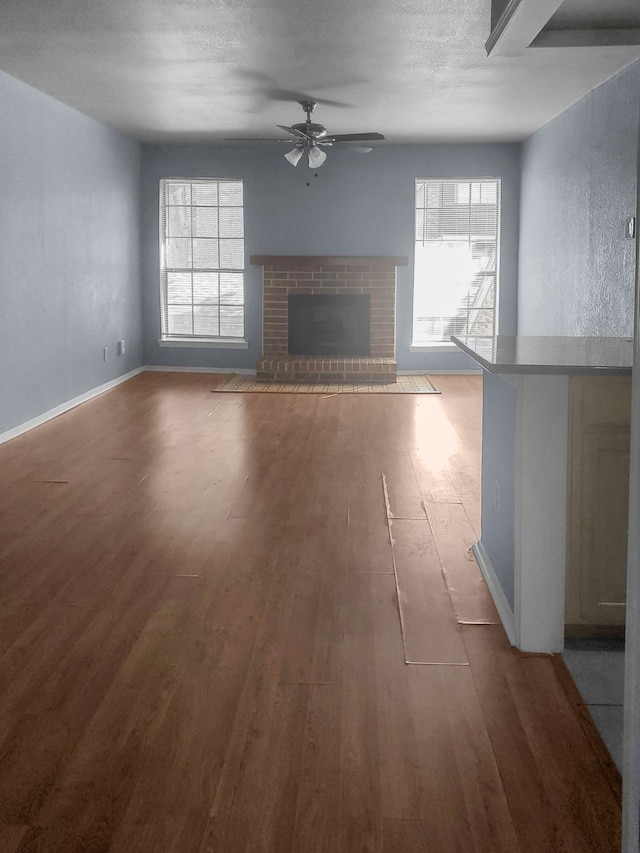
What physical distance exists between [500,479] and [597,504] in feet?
1.82

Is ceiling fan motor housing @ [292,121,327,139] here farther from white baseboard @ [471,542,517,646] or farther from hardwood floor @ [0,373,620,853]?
white baseboard @ [471,542,517,646]

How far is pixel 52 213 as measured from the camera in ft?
23.2

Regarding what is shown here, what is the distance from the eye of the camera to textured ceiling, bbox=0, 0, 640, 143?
4641 millimetres

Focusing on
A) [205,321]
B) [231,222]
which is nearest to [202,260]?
[231,222]

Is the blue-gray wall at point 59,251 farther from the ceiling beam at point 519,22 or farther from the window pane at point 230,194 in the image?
the ceiling beam at point 519,22

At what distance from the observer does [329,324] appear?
9750 mm

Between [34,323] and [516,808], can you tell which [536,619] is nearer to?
[516,808]

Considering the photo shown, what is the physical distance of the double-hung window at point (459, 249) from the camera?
A: 9758 millimetres

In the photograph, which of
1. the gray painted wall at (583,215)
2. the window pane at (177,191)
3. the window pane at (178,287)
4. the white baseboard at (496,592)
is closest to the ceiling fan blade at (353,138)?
the gray painted wall at (583,215)

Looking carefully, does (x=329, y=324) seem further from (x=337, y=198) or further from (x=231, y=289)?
(x=337, y=198)

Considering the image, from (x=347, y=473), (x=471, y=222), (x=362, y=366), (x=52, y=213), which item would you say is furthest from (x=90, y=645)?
(x=471, y=222)

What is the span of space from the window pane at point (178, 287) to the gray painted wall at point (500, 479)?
6843 mm

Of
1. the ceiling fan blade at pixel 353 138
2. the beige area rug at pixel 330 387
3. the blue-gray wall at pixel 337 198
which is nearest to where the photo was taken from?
the ceiling fan blade at pixel 353 138

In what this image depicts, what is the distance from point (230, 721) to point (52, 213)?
5655mm
